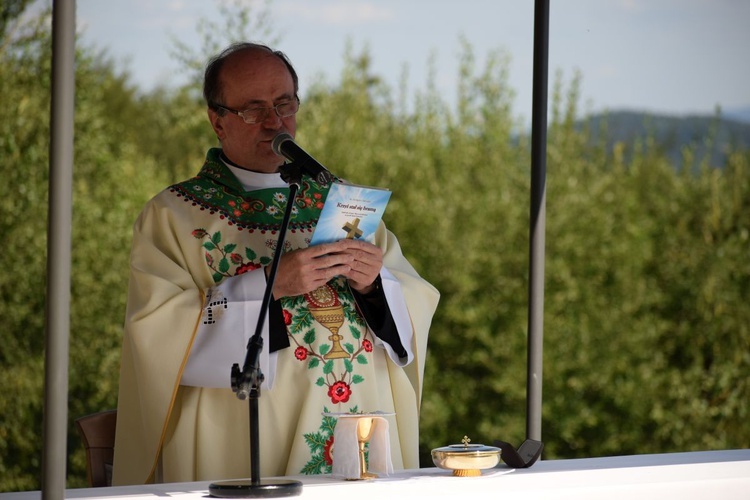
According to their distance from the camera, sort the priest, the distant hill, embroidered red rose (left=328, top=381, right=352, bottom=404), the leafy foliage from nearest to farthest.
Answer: the priest < embroidered red rose (left=328, top=381, right=352, bottom=404) < the leafy foliage < the distant hill

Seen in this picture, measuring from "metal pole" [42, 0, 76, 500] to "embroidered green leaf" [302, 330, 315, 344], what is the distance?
1.00 metres

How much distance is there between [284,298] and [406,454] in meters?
0.57

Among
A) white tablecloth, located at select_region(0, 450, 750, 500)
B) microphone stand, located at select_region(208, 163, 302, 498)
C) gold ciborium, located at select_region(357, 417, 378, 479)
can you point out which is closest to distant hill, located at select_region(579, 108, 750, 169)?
white tablecloth, located at select_region(0, 450, 750, 500)

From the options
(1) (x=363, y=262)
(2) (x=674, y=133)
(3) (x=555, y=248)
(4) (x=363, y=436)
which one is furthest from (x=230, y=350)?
(2) (x=674, y=133)

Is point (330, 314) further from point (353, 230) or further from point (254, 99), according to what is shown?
point (254, 99)

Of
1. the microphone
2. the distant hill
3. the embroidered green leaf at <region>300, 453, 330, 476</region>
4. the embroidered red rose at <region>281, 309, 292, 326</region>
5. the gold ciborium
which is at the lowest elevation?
the embroidered green leaf at <region>300, 453, 330, 476</region>

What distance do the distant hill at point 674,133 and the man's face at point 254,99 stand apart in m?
8.26

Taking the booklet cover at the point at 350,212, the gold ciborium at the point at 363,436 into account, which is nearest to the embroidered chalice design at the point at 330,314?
the booklet cover at the point at 350,212

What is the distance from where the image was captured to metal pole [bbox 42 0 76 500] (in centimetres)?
190

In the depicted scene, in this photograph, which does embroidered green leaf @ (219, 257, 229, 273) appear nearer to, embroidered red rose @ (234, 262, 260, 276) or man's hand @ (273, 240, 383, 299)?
embroidered red rose @ (234, 262, 260, 276)

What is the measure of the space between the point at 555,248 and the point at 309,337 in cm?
808

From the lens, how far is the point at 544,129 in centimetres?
276

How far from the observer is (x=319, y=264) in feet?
8.36

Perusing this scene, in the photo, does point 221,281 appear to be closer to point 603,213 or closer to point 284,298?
→ point 284,298
